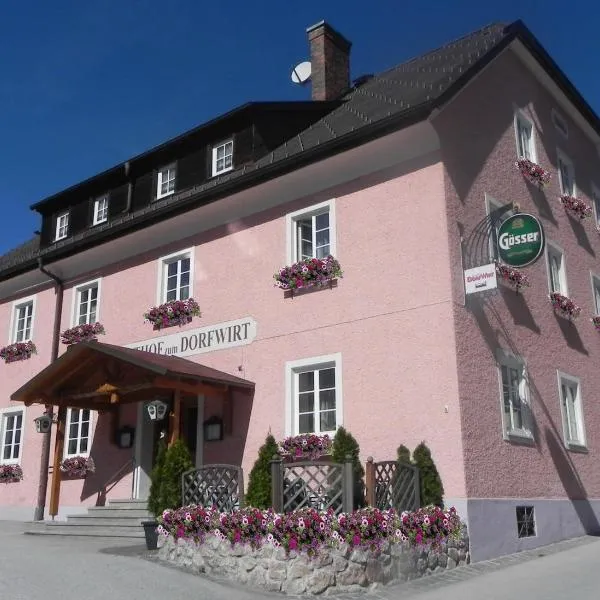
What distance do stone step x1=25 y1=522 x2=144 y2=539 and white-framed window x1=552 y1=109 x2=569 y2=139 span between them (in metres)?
12.5

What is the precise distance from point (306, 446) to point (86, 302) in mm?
8106

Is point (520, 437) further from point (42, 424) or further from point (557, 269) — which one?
point (42, 424)

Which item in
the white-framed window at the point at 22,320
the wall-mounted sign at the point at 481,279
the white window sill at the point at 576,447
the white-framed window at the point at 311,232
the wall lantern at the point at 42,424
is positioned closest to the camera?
the wall-mounted sign at the point at 481,279

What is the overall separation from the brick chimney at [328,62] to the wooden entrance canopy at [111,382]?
25.3 feet

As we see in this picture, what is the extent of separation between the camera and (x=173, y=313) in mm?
15445

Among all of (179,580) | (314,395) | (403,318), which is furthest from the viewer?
(314,395)

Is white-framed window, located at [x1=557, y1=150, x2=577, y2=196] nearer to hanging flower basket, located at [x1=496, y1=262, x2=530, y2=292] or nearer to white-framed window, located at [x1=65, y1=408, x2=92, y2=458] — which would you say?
hanging flower basket, located at [x1=496, y1=262, x2=530, y2=292]

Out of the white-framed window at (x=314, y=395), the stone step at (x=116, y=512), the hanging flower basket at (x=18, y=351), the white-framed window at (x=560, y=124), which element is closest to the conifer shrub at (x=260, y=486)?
the white-framed window at (x=314, y=395)

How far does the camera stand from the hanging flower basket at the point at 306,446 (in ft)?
39.9

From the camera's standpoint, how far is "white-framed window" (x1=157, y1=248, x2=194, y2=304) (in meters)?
15.9

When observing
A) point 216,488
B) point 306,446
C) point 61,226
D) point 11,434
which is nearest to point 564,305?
point 306,446

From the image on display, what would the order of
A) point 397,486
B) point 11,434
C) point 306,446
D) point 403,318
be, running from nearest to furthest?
point 397,486
point 403,318
point 306,446
point 11,434

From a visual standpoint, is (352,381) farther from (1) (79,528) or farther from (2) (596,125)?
(2) (596,125)

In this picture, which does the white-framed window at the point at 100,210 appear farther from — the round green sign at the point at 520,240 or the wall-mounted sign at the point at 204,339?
the round green sign at the point at 520,240
